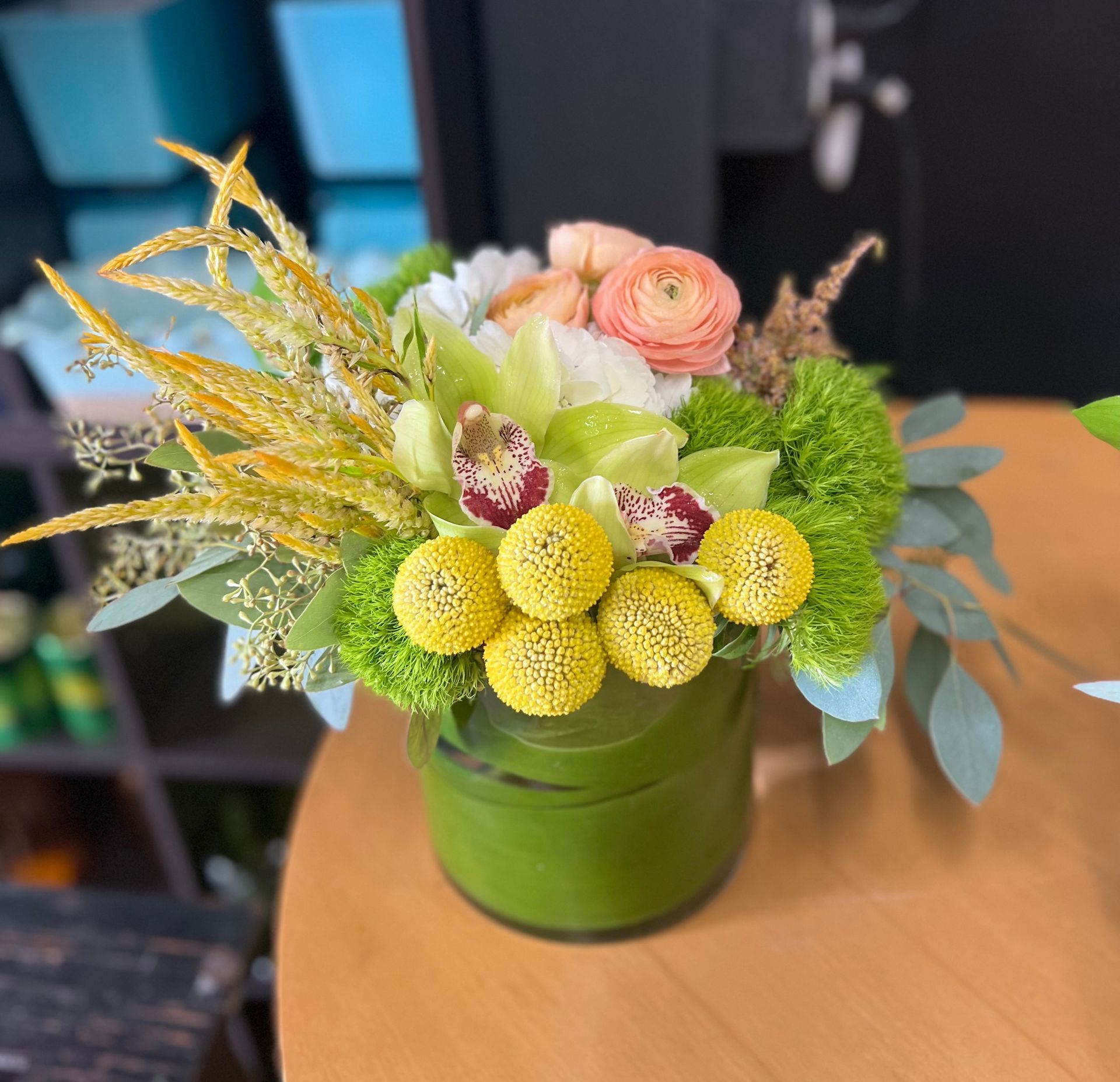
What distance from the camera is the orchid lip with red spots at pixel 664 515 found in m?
0.44

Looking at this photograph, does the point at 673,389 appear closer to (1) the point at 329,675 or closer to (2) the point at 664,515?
(2) the point at 664,515

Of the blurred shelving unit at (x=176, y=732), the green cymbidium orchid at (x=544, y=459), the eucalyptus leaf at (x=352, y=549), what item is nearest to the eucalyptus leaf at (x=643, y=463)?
the green cymbidium orchid at (x=544, y=459)

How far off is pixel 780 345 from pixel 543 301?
0.14 metres

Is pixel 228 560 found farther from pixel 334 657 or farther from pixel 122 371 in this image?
pixel 122 371

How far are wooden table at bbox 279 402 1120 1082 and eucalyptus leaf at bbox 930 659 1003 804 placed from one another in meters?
0.11

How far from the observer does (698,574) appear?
1.39 feet

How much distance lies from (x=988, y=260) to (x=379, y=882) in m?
1.47

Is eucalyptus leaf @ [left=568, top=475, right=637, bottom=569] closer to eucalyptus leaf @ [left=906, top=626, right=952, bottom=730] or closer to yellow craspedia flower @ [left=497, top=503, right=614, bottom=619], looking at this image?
yellow craspedia flower @ [left=497, top=503, right=614, bottom=619]

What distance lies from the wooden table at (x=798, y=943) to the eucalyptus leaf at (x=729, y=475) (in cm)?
30

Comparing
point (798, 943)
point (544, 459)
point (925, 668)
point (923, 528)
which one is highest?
point (544, 459)

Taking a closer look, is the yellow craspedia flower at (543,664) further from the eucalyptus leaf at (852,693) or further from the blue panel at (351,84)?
the blue panel at (351,84)

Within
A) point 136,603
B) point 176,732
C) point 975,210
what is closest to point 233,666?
point 136,603

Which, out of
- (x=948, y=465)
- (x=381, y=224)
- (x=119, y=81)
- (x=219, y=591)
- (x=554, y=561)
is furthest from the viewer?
(x=381, y=224)

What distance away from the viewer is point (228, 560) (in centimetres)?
51
